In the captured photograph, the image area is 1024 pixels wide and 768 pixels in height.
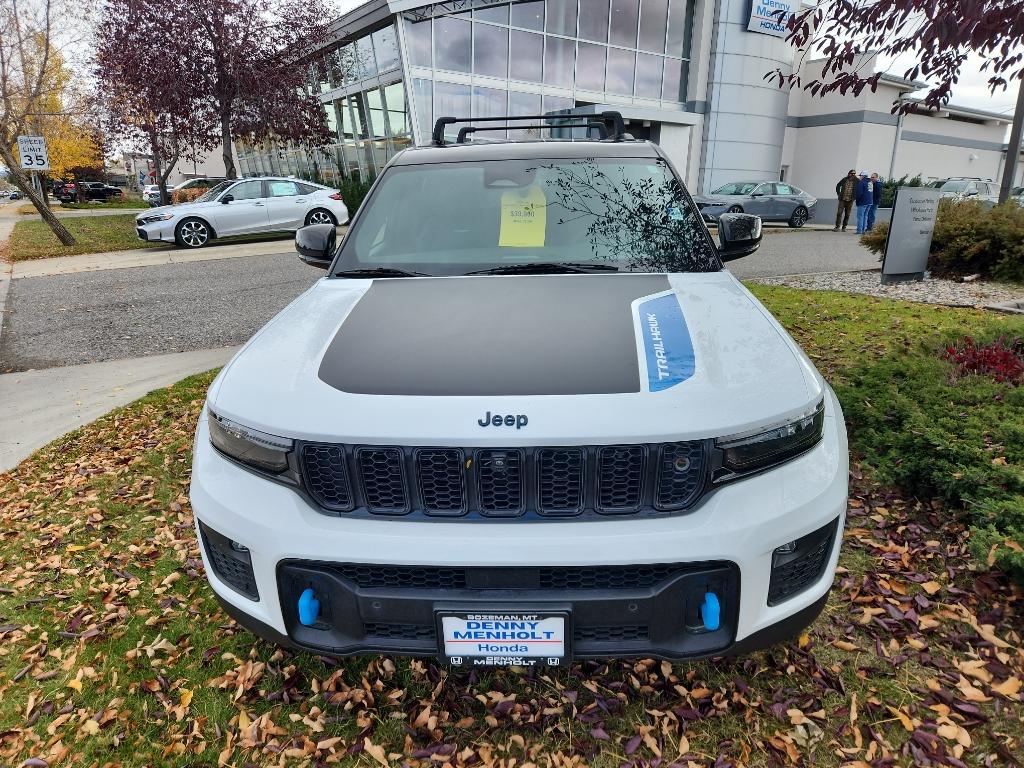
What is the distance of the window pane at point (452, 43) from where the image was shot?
19.8 m

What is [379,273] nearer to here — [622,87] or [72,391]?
[72,391]

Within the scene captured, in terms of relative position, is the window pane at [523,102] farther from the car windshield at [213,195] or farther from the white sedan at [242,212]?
the car windshield at [213,195]

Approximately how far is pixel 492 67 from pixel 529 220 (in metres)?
20.0

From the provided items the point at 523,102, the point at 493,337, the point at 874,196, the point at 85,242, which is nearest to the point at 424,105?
the point at 523,102

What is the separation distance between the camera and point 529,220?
3.05 m

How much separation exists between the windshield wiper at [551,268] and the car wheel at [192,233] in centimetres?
1472

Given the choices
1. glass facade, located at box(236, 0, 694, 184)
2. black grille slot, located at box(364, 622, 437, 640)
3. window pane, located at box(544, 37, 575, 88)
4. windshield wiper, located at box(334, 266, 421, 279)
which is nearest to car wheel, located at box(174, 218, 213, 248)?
glass facade, located at box(236, 0, 694, 184)

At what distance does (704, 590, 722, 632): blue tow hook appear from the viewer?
1.77m

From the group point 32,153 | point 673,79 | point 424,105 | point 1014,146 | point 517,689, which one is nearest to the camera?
point 517,689

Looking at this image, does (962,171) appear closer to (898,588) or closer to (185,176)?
(898,588)

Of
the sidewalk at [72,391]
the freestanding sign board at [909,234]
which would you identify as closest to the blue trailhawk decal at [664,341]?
the sidewalk at [72,391]

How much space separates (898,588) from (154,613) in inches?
124

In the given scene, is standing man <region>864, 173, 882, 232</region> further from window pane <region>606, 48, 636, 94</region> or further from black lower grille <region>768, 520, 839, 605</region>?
black lower grille <region>768, 520, 839, 605</region>

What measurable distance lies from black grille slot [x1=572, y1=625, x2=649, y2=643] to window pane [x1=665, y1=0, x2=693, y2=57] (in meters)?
26.7
